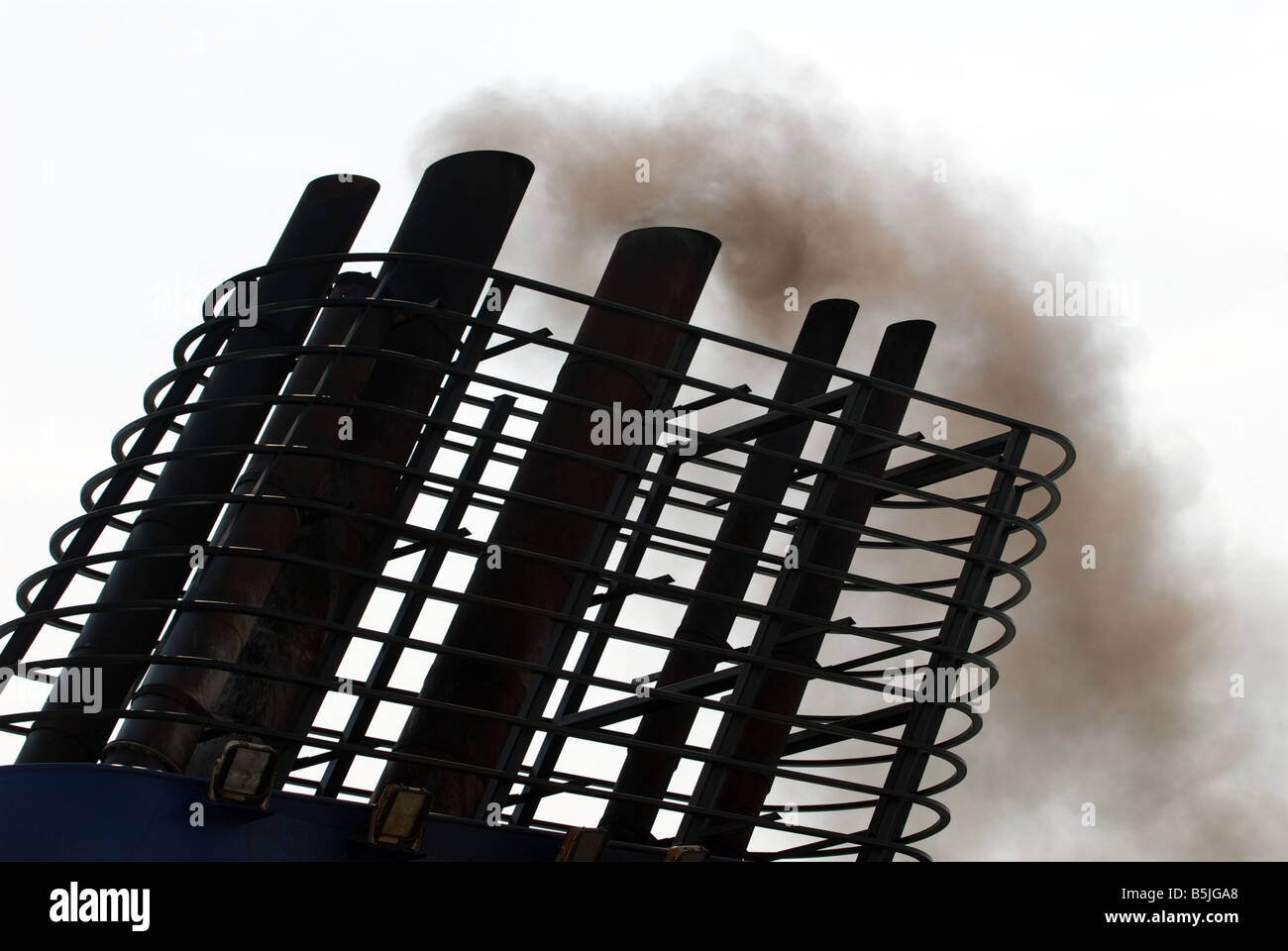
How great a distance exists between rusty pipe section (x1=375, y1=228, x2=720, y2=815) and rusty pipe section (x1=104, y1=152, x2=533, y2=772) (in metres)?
0.58

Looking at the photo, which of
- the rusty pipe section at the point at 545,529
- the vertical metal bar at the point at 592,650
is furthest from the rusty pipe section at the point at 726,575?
the rusty pipe section at the point at 545,529

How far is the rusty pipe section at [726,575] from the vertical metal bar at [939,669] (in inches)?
68.8

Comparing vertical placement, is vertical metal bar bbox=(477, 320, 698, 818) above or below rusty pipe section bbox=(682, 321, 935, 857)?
below

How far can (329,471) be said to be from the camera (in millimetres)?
6250

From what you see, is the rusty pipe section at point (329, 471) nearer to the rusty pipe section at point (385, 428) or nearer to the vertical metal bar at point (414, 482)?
the rusty pipe section at point (385, 428)

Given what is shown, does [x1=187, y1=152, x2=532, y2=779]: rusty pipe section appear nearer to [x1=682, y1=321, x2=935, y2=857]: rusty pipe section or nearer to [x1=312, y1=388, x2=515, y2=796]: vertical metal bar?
[x1=312, y1=388, x2=515, y2=796]: vertical metal bar

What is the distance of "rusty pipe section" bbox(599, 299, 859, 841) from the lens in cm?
816

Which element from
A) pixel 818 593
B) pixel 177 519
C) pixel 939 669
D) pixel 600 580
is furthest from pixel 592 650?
pixel 818 593

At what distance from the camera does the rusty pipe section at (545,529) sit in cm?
618

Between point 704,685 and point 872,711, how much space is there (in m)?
1.11

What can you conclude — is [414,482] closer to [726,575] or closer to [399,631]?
[399,631]

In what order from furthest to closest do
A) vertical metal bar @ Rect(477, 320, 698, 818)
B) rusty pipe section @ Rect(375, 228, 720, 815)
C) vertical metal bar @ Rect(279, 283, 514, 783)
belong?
rusty pipe section @ Rect(375, 228, 720, 815) → vertical metal bar @ Rect(477, 320, 698, 818) → vertical metal bar @ Rect(279, 283, 514, 783)

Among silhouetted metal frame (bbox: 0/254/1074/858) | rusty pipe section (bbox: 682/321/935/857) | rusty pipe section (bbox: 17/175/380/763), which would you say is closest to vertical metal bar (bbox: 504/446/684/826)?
silhouetted metal frame (bbox: 0/254/1074/858)
